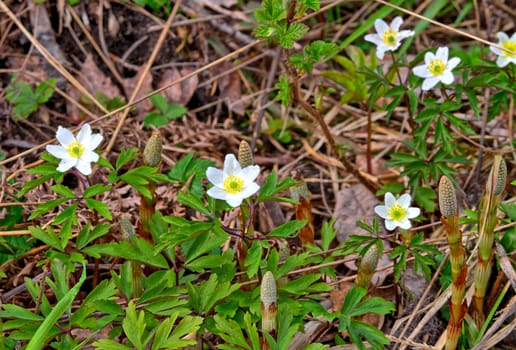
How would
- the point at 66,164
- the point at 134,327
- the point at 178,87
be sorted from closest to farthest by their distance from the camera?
1. the point at 134,327
2. the point at 66,164
3. the point at 178,87

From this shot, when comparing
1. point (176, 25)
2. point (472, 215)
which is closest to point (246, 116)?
point (176, 25)

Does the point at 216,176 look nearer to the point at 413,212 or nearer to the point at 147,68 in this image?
the point at 413,212

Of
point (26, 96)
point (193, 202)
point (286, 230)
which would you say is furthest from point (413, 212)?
point (26, 96)

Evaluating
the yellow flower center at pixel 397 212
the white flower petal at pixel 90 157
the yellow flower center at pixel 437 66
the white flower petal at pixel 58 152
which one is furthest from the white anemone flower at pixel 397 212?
the white flower petal at pixel 58 152

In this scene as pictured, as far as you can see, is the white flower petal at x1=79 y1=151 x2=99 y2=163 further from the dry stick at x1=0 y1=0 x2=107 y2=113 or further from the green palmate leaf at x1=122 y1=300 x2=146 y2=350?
the dry stick at x1=0 y1=0 x2=107 y2=113

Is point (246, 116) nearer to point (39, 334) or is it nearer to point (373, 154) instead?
point (373, 154)

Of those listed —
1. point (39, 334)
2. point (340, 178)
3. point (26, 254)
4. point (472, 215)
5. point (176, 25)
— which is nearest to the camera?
point (39, 334)
